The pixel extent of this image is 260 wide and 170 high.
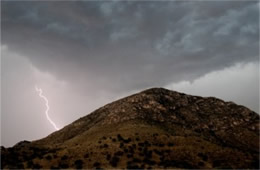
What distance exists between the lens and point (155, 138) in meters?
95.6

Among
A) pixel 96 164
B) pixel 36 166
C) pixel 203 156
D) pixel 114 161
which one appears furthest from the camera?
pixel 203 156

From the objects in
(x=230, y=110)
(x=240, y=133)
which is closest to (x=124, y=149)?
(x=240, y=133)

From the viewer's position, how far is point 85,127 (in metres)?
122

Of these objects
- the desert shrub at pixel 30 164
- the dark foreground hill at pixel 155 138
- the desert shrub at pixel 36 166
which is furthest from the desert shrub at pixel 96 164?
the desert shrub at pixel 30 164

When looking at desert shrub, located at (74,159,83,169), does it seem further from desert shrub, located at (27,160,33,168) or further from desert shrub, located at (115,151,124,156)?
desert shrub, located at (27,160,33,168)

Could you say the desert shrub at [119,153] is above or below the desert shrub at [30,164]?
above

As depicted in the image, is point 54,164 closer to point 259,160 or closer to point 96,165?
point 96,165

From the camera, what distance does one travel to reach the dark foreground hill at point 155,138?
3140 inches

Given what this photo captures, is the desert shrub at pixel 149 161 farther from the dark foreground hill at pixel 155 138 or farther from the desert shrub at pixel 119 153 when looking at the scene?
the desert shrub at pixel 119 153

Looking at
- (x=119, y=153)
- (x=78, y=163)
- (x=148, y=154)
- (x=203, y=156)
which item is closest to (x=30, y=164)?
(x=78, y=163)

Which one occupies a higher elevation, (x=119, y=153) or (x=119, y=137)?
(x=119, y=137)

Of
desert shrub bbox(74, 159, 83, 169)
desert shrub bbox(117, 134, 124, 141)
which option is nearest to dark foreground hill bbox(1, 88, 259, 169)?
desert shrub bbox(74, 159, 83, 169)

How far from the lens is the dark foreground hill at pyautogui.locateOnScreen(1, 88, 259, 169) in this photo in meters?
79.8

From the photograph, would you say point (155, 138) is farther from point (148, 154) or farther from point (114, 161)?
point (114, 161)
